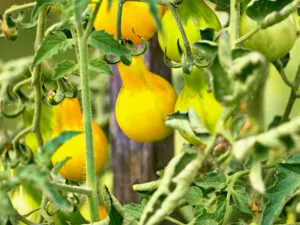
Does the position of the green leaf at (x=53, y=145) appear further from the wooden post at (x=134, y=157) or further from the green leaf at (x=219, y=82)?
the wooden post at (x=134, y=157)

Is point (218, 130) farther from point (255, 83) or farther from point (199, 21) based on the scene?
point (199, 21)

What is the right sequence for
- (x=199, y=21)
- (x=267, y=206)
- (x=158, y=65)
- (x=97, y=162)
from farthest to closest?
(x=158, y=65) < (x=97, y=162) < (x=199, y=21) < (x=267, y=206)

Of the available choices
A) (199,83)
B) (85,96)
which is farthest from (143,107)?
(85,96)

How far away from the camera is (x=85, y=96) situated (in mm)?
434

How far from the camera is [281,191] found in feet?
1.48

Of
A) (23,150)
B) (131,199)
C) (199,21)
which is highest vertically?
(199,21)

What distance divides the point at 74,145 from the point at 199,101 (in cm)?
14

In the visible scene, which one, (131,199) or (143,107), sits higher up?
(143,107)

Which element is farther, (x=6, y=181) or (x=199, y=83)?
(x=199, y=83)

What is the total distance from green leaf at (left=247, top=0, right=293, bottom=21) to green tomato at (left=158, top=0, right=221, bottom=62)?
0.12 m

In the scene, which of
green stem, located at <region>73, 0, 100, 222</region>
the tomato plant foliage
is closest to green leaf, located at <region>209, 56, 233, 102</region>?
the tomato plant foliage

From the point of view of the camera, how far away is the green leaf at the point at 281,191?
1.46 feet

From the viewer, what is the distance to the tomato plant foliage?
14.3 inches

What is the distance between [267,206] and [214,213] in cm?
7
